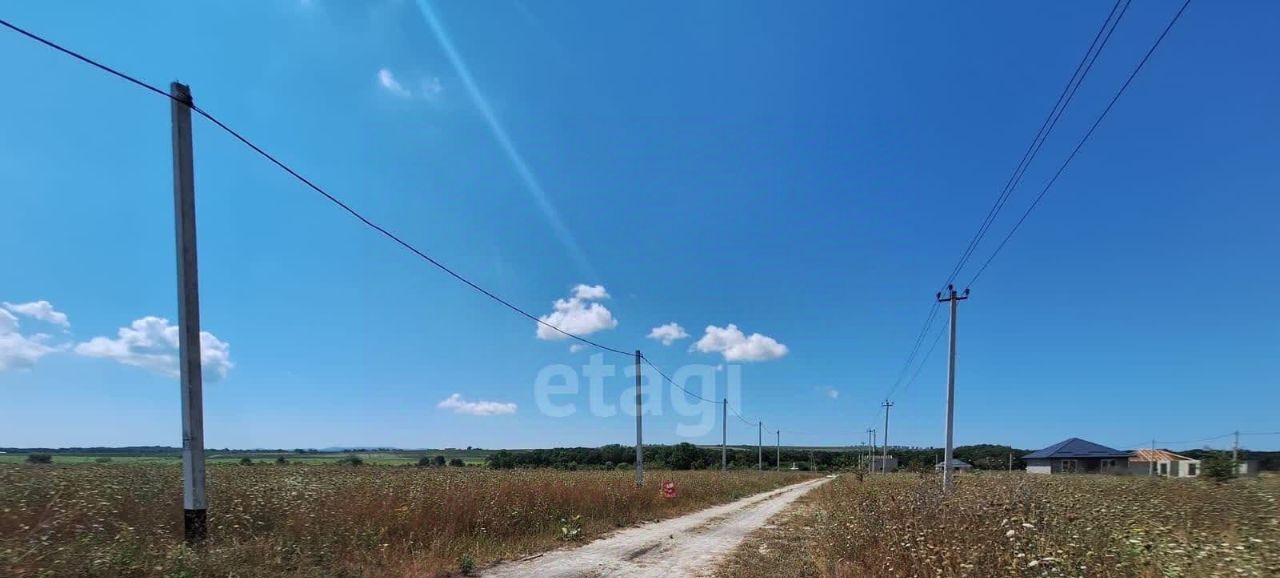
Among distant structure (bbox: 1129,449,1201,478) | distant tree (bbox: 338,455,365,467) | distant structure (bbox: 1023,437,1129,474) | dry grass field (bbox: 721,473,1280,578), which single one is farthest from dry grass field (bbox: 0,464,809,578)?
distant structure (bbox: 1023,437,1129,474)

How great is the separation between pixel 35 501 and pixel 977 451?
117311mm

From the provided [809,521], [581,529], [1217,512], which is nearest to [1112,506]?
[1217,512]

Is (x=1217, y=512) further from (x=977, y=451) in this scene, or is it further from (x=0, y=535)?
(x=977, y=451)

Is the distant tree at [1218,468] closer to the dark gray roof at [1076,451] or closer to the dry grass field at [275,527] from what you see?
the dry grass field at [275,527]

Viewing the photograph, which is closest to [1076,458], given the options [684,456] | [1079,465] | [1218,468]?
[1079,465]

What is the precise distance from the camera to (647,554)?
10734 mm

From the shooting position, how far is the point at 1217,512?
373 inches

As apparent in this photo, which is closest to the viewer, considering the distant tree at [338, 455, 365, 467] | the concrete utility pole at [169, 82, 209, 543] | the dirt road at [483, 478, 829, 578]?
the concrete utility pole at [169, 82, 209, 543]

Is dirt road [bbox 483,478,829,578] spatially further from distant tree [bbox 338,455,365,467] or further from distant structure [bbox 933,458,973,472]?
distant tree [bbox 338,455,365,467]

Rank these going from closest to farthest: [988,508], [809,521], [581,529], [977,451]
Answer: [988,508] → [581,529] → [809,521] → [977,451]

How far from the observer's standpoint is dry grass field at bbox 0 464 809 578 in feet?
20.0

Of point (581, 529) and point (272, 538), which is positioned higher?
point (272, 538)

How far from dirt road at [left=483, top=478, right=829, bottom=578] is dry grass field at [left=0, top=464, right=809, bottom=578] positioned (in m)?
0.68

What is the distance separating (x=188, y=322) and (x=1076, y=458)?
93376 millimetres
